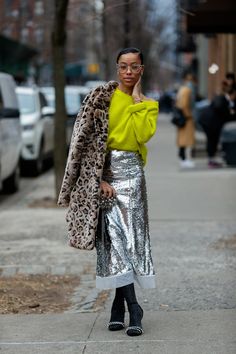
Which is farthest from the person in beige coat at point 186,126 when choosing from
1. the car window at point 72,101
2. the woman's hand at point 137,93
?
the woman's hand at point 137,93

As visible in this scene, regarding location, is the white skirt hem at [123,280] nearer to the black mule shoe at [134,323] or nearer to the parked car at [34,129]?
the black mule shoe at [134,323]

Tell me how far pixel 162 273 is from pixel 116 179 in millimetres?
2317

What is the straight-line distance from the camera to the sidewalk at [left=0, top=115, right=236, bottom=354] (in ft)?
19.0

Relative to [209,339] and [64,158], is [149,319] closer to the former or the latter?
[209,339]

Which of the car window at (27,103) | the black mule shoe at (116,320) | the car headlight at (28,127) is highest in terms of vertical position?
the car window at (27,103)

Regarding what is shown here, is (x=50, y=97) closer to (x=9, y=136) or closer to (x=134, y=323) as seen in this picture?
(x=9, y=136)

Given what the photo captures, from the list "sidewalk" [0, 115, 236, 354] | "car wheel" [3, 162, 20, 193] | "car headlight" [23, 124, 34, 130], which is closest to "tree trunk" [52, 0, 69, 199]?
"sidewalk" [0, 115, 236, 354]

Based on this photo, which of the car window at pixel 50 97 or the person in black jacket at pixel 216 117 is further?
the car window at pixel 50 97

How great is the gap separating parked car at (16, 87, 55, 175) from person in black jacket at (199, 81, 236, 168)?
327cm

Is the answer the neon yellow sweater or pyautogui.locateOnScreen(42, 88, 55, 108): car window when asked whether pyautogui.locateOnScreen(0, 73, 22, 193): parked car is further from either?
the neon yellow sweater

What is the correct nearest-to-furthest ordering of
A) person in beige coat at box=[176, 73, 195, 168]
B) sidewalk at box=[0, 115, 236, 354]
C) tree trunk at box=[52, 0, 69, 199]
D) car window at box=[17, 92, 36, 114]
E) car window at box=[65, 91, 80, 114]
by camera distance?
1. sidewalk at box=[0, 115, 236, 354]
2. tree trunk at box=[52, 0, 69, 199]
3. person in beige coat at box=[176, 73, 195, 168]
4. car window at box=[17, 92, 36, 114]
5. car window at box=[65, 91, 80, 114]

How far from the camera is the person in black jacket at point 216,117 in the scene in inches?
666

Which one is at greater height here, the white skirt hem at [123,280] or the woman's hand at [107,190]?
the woman's hand at [107,190]

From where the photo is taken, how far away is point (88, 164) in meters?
5.89
